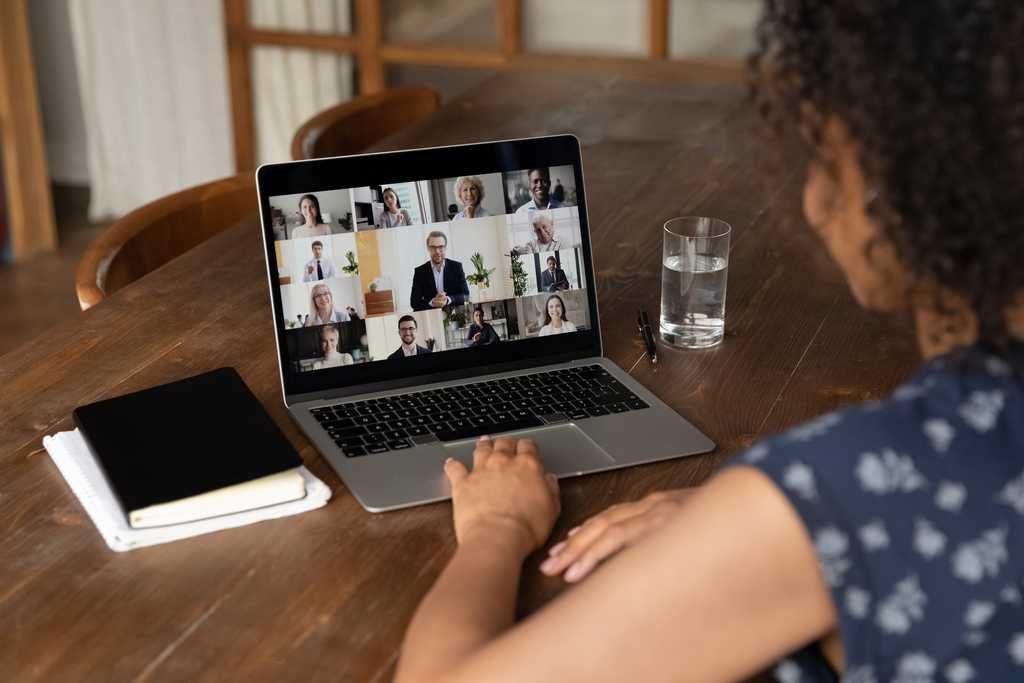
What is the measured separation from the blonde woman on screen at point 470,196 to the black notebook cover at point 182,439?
291mm

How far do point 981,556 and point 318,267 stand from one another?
709 mm

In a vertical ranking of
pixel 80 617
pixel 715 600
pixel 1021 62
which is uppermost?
pixel 1021 62

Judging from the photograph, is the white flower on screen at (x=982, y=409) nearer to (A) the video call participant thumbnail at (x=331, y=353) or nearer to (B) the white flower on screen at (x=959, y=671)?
(B) the white flower on screen at (x=959, y=671)

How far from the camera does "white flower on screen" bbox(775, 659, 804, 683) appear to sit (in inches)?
34.9

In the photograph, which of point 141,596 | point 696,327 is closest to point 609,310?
point 696,327

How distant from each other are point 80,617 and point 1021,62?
30.3 inches

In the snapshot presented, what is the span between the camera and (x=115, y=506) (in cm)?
108

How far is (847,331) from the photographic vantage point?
148cm

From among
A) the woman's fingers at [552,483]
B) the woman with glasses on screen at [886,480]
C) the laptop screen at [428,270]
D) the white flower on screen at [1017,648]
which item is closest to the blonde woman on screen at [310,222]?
the laptop screen at [428,270]

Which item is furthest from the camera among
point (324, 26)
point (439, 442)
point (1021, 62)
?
point (324, 26)

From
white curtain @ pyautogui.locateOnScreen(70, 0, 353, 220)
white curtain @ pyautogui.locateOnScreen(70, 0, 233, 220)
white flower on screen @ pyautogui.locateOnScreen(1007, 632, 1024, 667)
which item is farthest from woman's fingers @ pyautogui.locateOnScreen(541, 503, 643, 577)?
white curtain @ pyautogui.locateOnScreen(70, 0, 233, 220)

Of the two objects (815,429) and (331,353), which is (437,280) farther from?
(815,429)

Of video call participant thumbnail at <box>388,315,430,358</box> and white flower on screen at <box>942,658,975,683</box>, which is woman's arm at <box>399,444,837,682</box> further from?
video call participant thumbnail at <box>388,315,430,358</box>

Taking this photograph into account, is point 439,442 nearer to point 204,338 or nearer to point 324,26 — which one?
point 204,338
